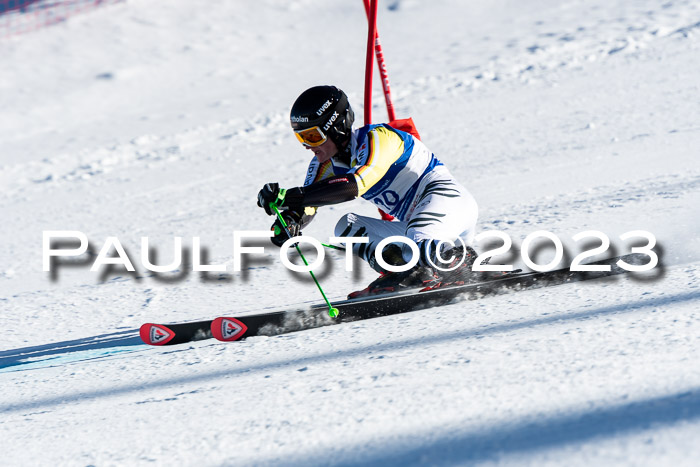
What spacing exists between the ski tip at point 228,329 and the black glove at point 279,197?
576 millimetres


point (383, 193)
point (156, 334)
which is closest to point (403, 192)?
point (383, 193)

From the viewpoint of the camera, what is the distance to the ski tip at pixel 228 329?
3.84 meters

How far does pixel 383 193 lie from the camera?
4.37 meters

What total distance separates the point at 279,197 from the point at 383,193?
79 centimetres

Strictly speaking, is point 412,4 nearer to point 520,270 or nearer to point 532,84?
point 532,84

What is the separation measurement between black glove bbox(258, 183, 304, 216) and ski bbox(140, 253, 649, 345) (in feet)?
1.78

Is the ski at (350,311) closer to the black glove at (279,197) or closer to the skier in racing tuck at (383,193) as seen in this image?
the skier in racing tuck at (383,193)

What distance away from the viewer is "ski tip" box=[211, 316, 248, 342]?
384cm

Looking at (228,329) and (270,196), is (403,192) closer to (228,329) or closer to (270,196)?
(270,196)

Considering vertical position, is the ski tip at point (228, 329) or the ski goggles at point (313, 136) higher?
the ski goggles at point (313, 136)

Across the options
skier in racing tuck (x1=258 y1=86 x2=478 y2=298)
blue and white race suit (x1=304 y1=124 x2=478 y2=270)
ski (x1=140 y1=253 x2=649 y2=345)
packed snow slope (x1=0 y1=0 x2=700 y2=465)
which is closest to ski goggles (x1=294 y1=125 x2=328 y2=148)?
skier in racing tuck (x1=258 y1=86 x2=478 y2=298)

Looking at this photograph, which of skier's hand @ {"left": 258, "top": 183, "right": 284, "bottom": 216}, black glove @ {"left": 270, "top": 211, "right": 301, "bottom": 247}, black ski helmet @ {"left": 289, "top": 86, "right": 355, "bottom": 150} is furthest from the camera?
black glove @ {"left": 270, "top": 211, "right": 301, "bottom": 247}

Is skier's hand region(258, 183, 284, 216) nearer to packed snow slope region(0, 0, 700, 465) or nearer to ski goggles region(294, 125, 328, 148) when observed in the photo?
ski goggles region(294, 125, 328, 148)

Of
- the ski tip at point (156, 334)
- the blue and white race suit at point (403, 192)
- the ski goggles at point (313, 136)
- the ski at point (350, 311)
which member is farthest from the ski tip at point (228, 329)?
the ski goggles at point (313, 136)
